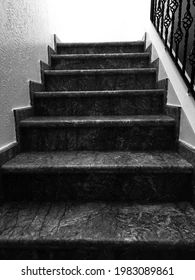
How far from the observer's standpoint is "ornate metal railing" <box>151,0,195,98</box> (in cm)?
116

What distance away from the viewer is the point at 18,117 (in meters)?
1.29

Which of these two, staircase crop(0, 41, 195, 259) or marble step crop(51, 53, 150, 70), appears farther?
marble step crop(51, 53, 150, 70)

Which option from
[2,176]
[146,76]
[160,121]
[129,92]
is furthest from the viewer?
[146,76]

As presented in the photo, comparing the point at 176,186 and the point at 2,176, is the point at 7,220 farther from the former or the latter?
the point at 176,186

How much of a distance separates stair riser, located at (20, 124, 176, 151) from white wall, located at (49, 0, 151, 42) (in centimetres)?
237

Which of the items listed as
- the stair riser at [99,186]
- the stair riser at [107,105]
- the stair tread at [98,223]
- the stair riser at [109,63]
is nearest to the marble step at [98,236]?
the stair tread at [98,223]

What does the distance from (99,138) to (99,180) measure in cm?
30

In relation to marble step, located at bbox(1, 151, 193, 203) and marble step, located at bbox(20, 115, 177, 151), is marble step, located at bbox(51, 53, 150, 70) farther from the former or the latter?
marble step, located at bbox(1, 151, 193, 203)

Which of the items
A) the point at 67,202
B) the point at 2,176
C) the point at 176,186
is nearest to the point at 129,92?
the point at 176,186

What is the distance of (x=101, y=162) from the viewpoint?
3.56 feet

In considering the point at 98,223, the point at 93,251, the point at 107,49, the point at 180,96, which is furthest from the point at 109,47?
the point at 93,251

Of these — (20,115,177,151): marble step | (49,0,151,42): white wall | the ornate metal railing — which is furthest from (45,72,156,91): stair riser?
(49,0,151,42): white wall

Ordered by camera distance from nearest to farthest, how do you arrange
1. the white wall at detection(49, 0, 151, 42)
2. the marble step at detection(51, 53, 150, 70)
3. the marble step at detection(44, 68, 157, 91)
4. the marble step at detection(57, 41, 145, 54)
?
the marble step at detection(44, 68, 157, 91)
the marble step at detection(51, 53, 150, 70)
the marble step at detection(57, 41, 145, 54)
the white wall at detection(49, 0, 151, 42)

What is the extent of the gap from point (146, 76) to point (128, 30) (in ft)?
6.05
